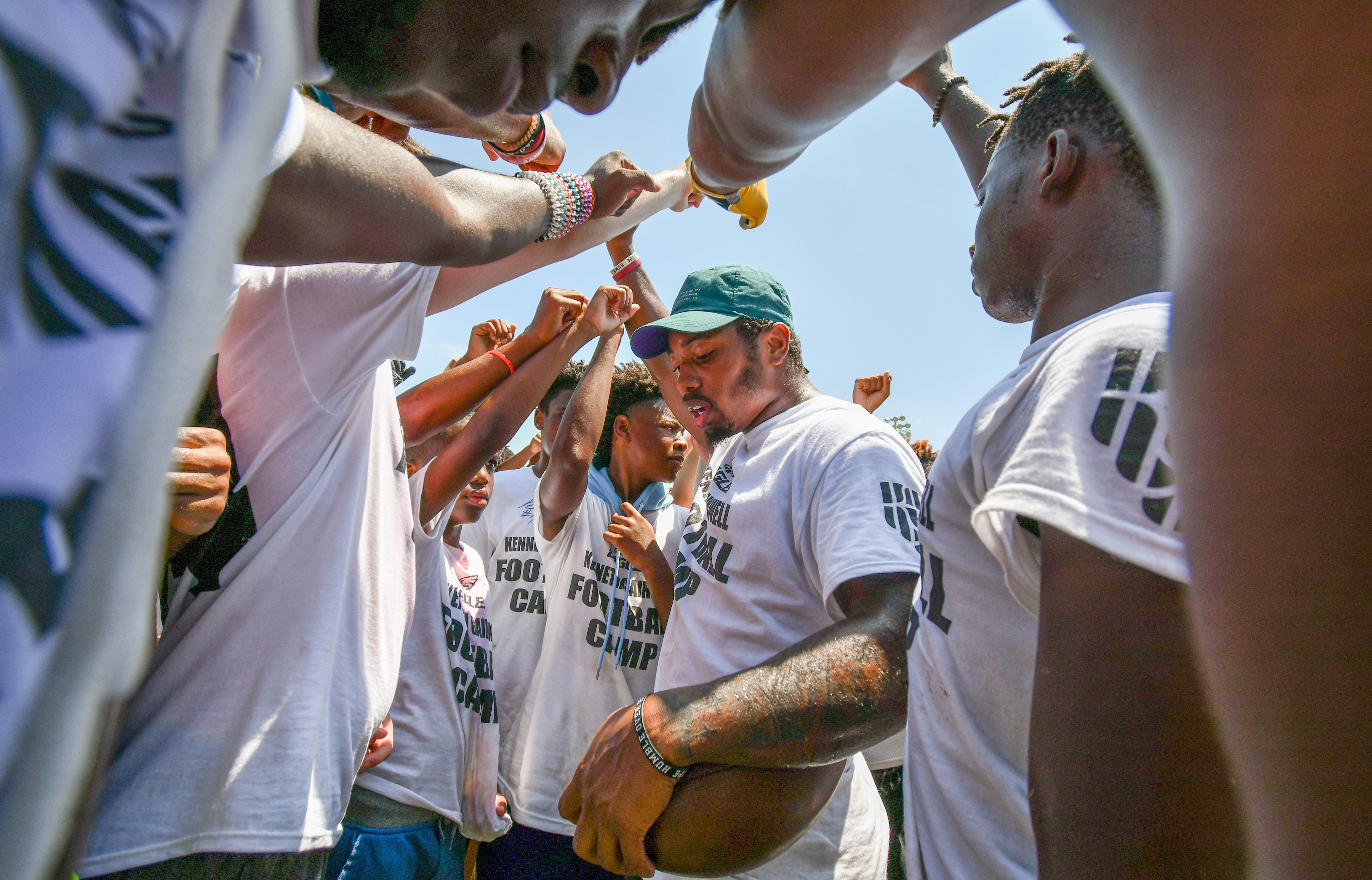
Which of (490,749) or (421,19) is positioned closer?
(421,19)

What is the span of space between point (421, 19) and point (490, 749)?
310cm

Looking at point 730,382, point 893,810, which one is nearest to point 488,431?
point 730,382

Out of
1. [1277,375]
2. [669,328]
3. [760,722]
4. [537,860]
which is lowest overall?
[537,860]

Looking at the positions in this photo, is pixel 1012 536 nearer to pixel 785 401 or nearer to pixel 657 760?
pixel 657 760

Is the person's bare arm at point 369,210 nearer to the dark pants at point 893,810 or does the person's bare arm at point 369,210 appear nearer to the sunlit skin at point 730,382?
the sunlit skin at point 730,382

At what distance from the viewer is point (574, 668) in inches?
135

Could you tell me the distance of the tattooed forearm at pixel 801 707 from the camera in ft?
5.38

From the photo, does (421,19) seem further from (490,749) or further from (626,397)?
(626,397)

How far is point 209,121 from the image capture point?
313mm

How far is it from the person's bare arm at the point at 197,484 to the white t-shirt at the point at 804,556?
4.85 ft

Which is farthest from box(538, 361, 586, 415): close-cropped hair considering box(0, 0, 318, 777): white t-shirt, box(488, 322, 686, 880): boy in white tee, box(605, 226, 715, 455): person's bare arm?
box(0, 0, 318, 777): white t-shirt

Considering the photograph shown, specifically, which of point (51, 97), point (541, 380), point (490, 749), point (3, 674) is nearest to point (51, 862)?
point (3, 674)

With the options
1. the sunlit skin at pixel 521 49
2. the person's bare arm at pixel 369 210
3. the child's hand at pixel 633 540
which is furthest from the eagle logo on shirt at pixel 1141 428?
the child's hand at pixel 633 540

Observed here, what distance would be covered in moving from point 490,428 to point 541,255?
971 mm
